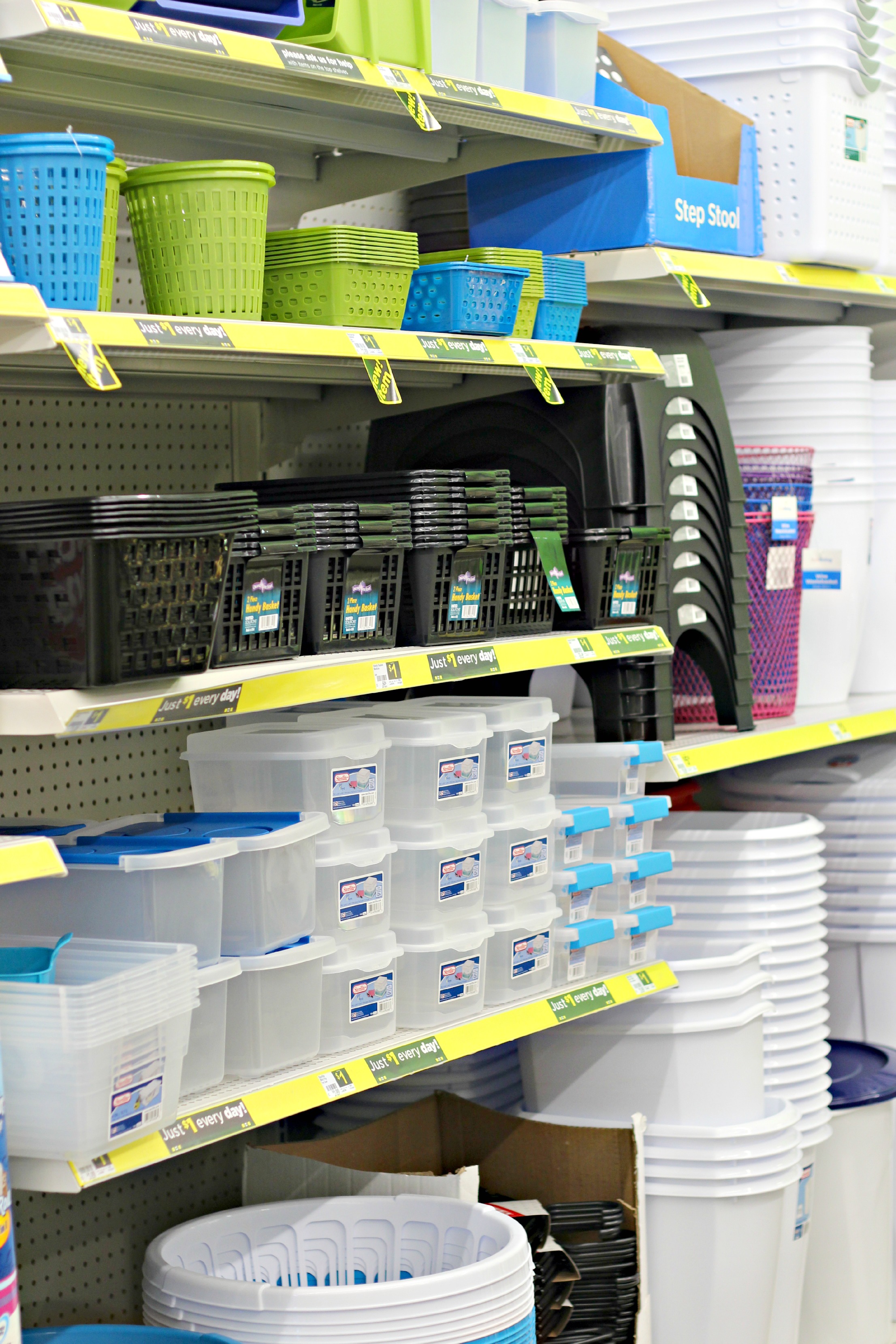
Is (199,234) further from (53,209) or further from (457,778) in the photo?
(457,778)

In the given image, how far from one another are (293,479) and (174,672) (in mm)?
723

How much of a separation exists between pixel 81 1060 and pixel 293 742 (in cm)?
70

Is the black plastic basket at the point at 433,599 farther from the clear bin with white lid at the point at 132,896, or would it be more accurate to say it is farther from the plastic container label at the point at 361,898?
the clear bin with white lid at the point at 132,896

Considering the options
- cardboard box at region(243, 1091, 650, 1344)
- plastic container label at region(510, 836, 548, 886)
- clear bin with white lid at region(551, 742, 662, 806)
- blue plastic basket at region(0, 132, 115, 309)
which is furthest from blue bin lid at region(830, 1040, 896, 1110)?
blue plastic basket at region(0, 132, 115, 309)

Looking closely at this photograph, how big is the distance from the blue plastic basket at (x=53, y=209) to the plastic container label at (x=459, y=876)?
110 cm

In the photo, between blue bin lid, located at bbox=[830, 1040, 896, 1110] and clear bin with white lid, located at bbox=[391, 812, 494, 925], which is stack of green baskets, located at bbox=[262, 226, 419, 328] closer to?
clear bin with white lid, located at bbox=[391, 812, 494, 925]

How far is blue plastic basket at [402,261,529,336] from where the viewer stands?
8.84ft

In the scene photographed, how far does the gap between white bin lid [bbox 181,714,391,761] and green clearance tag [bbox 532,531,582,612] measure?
0.50 m

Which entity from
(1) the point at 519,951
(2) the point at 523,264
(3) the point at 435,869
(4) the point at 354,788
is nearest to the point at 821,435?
(2) the point at 523,264

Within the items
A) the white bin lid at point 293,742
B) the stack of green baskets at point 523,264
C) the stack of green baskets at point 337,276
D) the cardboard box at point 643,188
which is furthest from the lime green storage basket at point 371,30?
the white bin lid at point 293,742

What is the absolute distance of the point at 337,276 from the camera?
2480 mm

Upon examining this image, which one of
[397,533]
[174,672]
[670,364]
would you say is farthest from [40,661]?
[670,364]

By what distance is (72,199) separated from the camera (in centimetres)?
200

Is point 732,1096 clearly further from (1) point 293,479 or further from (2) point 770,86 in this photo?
(2) point 770,86
